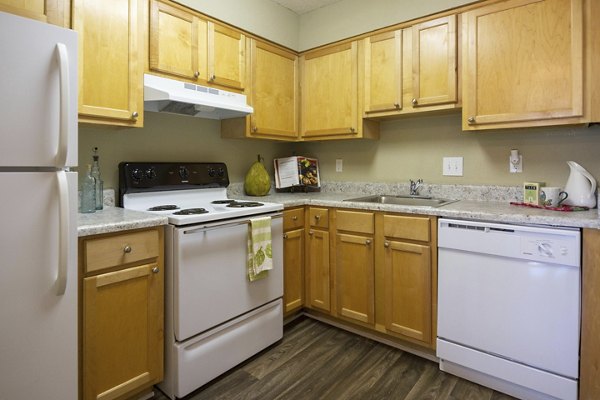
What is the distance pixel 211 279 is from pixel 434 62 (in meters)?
1.85

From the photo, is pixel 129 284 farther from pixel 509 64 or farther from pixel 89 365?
pixel 509 64

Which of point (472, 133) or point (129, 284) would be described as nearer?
point (129, 284)

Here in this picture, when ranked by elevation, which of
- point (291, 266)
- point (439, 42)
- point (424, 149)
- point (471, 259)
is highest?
point (439, 42)

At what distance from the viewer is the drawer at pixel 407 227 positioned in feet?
6.51

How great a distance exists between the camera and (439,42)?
7.32ft

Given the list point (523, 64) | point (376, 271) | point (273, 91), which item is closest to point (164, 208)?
point (273, 91)

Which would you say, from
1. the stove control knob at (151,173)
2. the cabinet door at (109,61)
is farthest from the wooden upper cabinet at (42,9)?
the stove control knob at (151,173)

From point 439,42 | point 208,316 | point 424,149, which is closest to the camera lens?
point 208,316

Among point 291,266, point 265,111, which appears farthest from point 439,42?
point 291,266

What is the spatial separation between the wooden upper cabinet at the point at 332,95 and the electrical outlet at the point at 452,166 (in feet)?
1.87

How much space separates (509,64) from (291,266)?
1764mm

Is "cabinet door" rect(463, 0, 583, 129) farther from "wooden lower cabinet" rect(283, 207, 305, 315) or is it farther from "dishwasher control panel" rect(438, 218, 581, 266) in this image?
"wooden lower cabinet" rect(283, 207, 305, 315)

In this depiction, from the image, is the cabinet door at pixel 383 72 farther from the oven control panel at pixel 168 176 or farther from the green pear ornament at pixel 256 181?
the oven control panel at pixel 168 176

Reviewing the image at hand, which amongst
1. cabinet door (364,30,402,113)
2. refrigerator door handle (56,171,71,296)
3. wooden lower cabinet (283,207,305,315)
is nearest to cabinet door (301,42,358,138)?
cabinet door (364,30,402,113)
